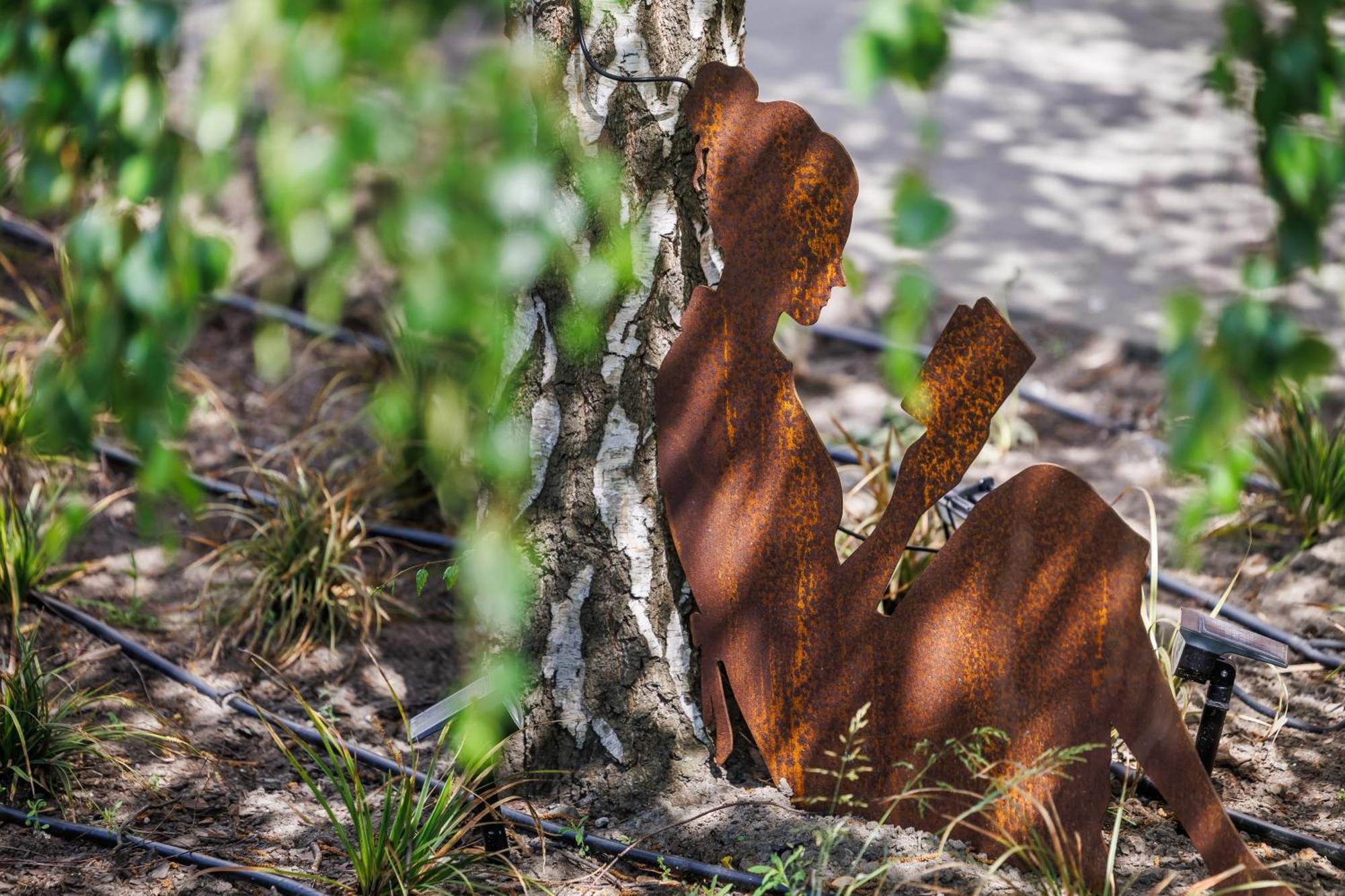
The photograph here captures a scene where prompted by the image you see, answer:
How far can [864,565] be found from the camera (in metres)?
2.07

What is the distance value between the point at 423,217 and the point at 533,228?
4.9 inches

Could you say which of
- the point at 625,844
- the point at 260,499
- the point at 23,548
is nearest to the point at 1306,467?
the point at 625,844

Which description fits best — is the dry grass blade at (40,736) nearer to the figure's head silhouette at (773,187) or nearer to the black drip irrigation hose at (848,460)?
the black drip irrigation hose at (848,460)

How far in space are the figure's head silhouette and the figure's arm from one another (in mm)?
212

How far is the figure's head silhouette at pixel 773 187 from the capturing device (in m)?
1.95

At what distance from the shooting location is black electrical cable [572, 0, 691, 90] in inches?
75.4

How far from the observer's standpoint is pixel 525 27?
6.55 feet

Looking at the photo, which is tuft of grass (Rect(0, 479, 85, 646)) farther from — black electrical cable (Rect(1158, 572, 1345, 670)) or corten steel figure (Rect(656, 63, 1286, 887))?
black electrical cable (Rect(1158, 572, 1345, 670))

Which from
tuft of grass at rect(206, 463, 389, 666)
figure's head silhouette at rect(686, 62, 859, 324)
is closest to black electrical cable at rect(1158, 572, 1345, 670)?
figure's head silhouette at rect(686, 62, 859, 324)

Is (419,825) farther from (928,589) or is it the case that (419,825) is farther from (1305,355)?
(1305,355)

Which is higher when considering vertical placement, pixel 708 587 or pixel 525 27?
pixel 525 27

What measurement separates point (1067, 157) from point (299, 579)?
3664mm

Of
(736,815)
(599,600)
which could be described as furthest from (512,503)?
(736,815)

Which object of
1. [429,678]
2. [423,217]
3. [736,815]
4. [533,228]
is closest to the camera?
[423,217]
